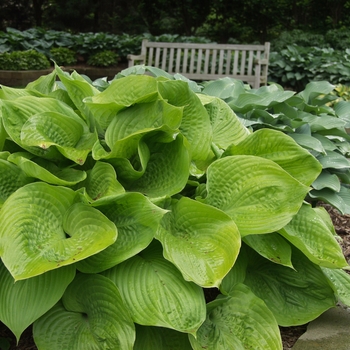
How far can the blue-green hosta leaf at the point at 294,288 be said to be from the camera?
1.78m

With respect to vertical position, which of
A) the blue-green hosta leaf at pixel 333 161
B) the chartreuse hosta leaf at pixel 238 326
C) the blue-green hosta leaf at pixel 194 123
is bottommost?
the blue-green hosta leaf at pixel 333 161

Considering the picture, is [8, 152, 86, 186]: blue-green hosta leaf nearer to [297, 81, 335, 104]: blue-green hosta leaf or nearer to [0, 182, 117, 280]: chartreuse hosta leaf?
[0, 182, 117, 280]: chartreuse hosta leaf

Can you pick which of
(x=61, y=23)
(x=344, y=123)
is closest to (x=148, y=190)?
(x=344, y=123)

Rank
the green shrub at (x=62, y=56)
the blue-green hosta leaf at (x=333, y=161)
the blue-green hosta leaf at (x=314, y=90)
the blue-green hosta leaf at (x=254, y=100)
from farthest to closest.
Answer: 1. the green shrub at (x=62, y=56)
2. the blue-green hosta leaf at (x=314, y=90)
3. the blue-green hosta leaf at (x=254, y=100)
4. the blue-green hosta leaf at (x=333, y=161)

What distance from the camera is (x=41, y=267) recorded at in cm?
125

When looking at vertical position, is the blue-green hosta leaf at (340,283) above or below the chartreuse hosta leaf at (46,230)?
below

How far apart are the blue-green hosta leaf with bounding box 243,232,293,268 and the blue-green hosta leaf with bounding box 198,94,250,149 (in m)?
0.51

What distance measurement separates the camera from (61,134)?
1727 millimetres


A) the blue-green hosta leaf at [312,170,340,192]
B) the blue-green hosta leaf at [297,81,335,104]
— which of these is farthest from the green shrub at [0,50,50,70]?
the blue-green hosta leaf at [312,170,340,192]

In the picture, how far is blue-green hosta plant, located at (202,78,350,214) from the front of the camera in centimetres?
270

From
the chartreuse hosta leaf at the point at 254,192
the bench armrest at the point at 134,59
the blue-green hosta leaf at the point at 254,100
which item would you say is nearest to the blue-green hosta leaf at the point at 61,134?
the chartreuse hosta leaf at the point at 254,192

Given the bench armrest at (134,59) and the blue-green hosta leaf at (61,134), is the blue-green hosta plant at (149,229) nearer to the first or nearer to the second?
the blue-green hosta leaf at (61,134)

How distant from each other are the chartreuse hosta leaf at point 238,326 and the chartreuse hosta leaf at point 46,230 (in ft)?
1.46

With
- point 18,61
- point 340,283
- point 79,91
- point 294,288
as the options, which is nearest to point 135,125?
point 79,91
